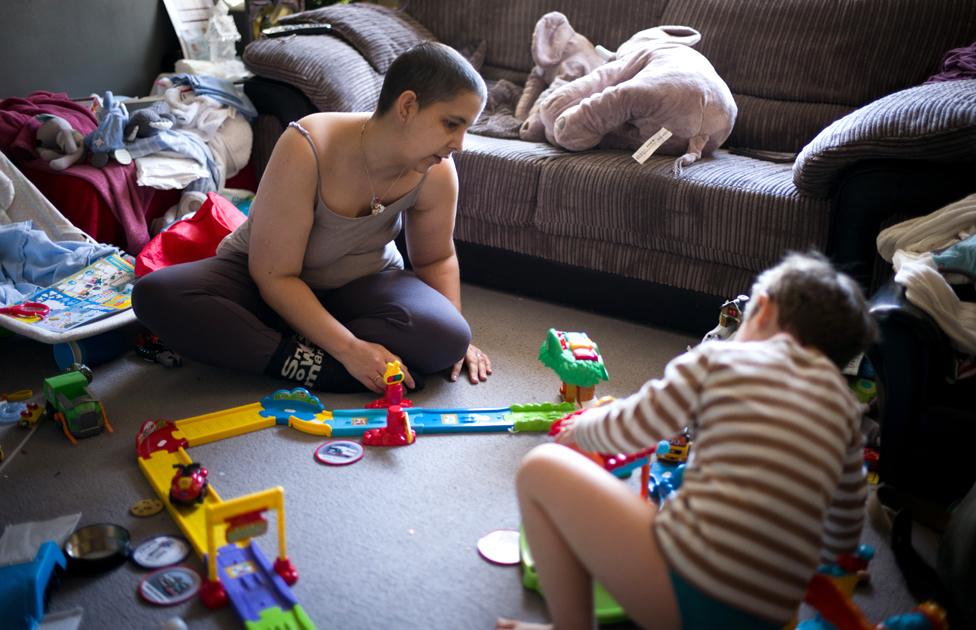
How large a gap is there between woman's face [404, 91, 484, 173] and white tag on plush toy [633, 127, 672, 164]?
79 centimetres

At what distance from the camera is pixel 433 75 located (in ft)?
5.59

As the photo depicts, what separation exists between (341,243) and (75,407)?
0.66 m

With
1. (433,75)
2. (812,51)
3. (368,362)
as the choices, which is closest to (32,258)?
(368,362)

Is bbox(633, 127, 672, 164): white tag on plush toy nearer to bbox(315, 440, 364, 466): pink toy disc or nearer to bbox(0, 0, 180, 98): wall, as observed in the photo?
bbox(315, 440, 364, 466): pink toy disc

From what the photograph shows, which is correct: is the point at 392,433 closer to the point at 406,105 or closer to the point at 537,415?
the point at 537,415

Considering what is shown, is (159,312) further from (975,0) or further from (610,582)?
(975,0)

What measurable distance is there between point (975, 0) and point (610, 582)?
7.32ft

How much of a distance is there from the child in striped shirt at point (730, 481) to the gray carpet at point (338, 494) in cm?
30

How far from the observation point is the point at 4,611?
1258 mm

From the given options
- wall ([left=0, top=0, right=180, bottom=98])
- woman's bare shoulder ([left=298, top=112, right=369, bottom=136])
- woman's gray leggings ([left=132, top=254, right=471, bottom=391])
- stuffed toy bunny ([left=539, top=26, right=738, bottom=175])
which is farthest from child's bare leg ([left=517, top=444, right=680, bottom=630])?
wall ([left=0, top=0, right=180, bottom=98])

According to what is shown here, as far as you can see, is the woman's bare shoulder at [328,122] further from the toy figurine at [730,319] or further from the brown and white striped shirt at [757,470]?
the brown and white striped shirt at [757,470]

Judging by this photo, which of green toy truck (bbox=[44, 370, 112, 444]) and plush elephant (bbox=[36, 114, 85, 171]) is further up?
plush elephant (bbox=[36, 114, 85, 171])

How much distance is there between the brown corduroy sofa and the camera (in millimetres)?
1936

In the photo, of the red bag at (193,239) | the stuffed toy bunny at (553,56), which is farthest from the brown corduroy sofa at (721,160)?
the red bag at (193,239)
